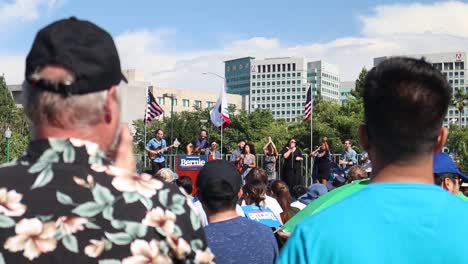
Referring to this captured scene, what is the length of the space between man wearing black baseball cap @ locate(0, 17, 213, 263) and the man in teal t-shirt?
40cm

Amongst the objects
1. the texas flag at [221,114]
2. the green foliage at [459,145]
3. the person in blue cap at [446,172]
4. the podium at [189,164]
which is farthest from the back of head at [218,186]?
the green foliage at [459,145]

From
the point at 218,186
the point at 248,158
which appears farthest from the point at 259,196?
the point at 248,158

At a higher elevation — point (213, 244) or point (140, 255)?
point (140, 255)

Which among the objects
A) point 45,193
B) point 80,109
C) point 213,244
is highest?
point 80,109

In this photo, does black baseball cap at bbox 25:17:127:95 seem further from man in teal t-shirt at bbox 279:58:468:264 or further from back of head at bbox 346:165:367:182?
back of head at bbox 346:165:367:182

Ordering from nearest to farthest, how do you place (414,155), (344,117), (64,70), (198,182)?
(64,70), (414,155), (198,182), (344,117)

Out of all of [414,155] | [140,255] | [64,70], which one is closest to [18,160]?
[64,70]

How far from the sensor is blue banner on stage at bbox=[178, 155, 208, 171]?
60.4 feet

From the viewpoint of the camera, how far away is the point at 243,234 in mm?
4152

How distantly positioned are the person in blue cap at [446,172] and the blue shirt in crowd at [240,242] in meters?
1.25

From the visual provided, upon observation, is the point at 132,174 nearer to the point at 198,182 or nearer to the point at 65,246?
the point at 65,246

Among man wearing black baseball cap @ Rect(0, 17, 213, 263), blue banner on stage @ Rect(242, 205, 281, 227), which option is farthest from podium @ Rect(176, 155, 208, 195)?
man wearing black baseball cap @ Rect(0, 17, 213, 263)

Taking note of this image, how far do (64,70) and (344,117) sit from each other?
6864cm

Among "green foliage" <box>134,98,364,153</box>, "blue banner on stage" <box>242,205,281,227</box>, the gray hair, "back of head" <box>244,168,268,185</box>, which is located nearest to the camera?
the gray hair
